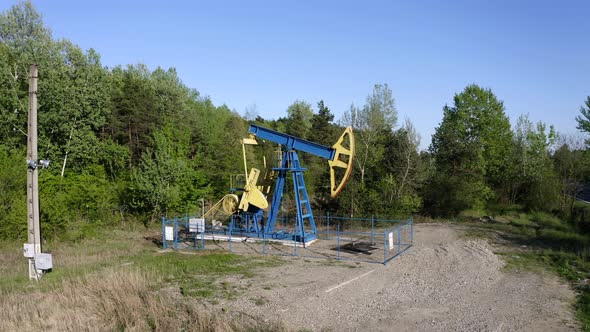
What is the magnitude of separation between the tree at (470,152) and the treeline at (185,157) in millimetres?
83

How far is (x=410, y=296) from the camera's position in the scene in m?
11.0

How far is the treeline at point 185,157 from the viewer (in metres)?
24.7

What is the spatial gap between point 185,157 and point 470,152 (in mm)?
18540

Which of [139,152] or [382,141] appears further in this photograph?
[139,152]

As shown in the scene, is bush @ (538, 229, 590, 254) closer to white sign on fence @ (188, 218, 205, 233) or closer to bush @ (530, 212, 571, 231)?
bush @ (530, 212, 571, 231)

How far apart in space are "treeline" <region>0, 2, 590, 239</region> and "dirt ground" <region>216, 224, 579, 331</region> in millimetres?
11366

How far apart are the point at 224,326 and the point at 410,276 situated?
6766mm

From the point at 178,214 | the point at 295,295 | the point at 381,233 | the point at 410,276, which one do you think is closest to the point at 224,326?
the point at 295,295

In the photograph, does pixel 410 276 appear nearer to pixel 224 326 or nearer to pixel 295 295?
pixel 295 295

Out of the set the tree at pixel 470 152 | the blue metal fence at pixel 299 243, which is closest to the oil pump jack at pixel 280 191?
the blue metal fence at pixel 299 243

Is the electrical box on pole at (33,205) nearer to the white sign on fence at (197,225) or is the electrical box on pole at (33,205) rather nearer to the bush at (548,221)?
the white sign on fence at (197,225)

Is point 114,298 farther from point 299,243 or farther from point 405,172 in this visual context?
point 405,172

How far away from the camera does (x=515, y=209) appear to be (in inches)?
1188

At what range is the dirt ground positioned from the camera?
29.5 ft
